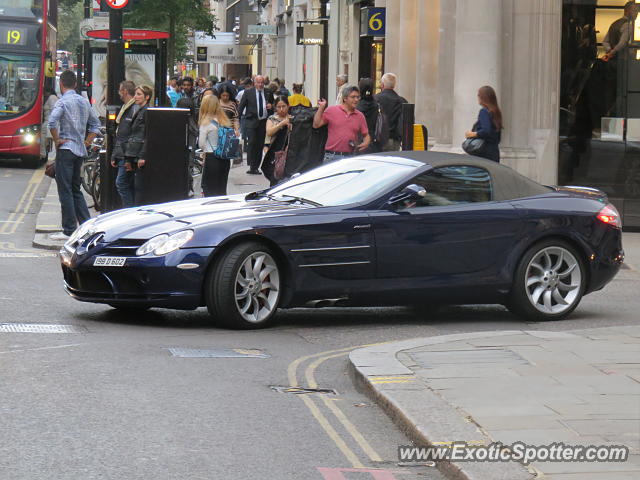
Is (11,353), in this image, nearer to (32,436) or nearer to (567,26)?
(32,436)

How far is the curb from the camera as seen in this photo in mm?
5617

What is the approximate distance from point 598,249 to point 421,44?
1396 centimetres

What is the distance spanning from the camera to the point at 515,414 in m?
6.67

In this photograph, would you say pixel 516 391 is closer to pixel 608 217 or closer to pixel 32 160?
pixel 608 217

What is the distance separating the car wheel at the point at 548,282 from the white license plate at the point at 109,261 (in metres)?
3.14


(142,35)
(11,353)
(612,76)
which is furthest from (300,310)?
(142,35)

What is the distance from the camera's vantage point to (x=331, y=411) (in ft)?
23.7

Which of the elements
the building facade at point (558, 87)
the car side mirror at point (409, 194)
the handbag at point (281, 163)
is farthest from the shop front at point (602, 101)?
the car side mirror at point (409, 194)

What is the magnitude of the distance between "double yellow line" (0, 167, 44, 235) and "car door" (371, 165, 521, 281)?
27.1 feet

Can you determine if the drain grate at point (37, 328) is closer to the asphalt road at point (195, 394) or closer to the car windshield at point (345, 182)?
the asphalt road at point (195, 394)

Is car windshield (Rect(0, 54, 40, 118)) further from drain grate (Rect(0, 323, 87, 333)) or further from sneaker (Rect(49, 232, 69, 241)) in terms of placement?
drain grate (Rect(0, 323, 87, 333))

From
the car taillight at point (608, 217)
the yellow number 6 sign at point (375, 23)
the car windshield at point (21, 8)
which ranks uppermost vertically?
the car windshield at point (21, 8)

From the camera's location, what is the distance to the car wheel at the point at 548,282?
35.3 feet

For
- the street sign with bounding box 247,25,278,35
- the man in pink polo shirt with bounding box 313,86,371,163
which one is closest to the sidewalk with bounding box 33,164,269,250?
the man in pink polo shirt with bounding box 313,86,371,163
